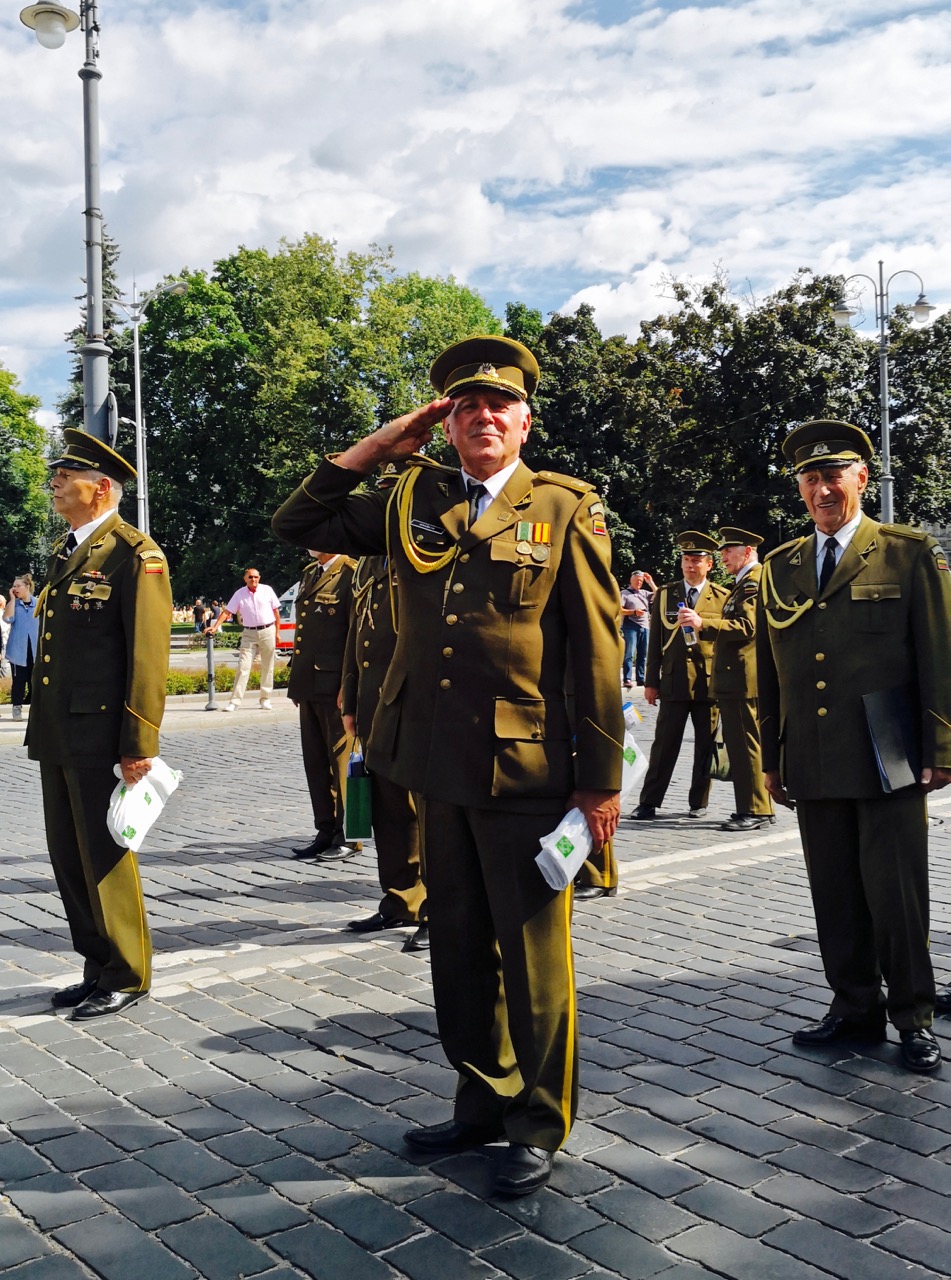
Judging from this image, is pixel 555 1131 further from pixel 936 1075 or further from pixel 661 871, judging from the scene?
pixel 661 871

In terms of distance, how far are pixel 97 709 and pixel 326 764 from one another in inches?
139

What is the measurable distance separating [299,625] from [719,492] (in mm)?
27091

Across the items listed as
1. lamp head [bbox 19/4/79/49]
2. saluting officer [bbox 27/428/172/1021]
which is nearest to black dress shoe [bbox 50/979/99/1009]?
saluting officer [bbox 27/428/172/1021]

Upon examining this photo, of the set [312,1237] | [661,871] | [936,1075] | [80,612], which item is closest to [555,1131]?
[312,1237]

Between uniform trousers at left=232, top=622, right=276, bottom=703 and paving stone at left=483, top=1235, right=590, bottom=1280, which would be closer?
paving stone at left=483, top=1235, right=590, bottom=1280

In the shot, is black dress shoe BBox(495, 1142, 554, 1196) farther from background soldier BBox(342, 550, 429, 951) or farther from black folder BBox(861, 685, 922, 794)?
background soldier BBox(342, 550, 429, 951)

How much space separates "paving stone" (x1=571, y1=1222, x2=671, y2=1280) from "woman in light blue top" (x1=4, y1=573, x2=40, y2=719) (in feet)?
48.3

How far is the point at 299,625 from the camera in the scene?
8.82m

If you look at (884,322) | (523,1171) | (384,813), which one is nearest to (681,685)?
(384,813)

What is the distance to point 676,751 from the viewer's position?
10094 mm

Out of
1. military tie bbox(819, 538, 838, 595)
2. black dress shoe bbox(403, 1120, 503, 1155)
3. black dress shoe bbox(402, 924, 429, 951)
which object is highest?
military tie bbox(819, 538, 838, 595)

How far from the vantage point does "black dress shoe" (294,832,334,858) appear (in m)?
8.55

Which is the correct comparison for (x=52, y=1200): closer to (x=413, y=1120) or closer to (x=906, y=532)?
(x=413, y=1120)

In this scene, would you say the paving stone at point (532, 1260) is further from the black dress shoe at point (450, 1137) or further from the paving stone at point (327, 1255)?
the black dress shoe at point (450, 1137)
